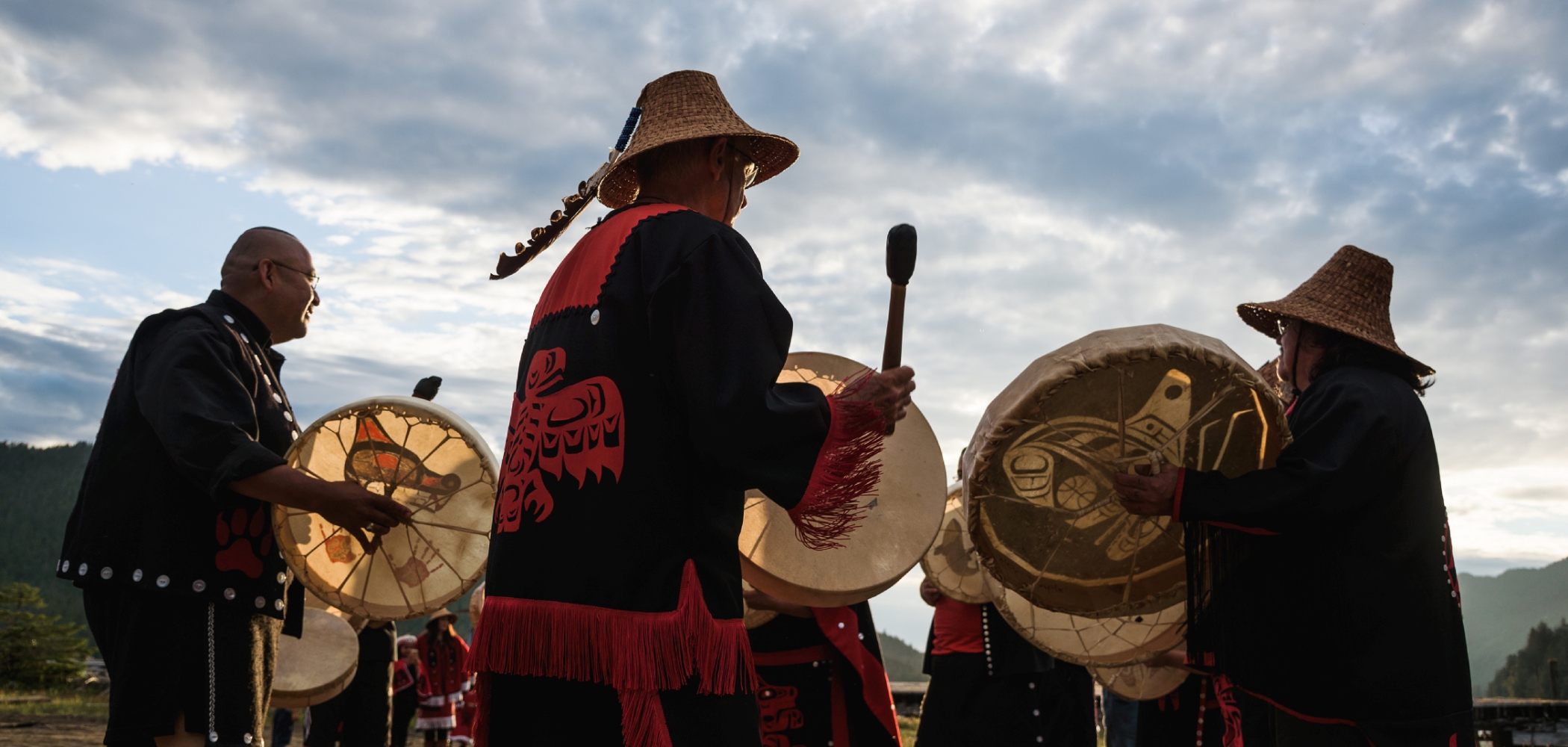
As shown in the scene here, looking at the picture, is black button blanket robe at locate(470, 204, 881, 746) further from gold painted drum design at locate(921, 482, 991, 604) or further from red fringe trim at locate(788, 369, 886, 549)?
gold painted drum design at locate(921, 482, 991, 604)

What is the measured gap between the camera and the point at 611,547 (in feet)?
6.37

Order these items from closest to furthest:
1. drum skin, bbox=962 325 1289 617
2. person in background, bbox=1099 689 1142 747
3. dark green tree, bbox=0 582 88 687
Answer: drum skin, bbox=962 325 1289 617 → person in background, bbox=1099 689 1142 747 → dark green tree, bbox=0 582 88 687

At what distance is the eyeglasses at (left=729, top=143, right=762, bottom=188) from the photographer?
2.54 m

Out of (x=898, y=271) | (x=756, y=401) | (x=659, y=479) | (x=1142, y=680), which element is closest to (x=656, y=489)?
(x=659, y=479)

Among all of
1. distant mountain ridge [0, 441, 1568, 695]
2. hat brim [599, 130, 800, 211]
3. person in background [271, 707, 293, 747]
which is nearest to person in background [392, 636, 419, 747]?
person in background [271, 707, 293, 747]

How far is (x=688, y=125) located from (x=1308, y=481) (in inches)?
77.8

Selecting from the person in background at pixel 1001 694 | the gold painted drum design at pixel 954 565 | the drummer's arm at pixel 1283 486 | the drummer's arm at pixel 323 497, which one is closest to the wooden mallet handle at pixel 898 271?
the drummer's arm at pixel 1283 486

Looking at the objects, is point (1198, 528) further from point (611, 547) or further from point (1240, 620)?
point (611, 547)

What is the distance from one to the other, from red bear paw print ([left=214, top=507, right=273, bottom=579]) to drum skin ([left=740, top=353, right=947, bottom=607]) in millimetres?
1465

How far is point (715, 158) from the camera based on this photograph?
8.09 feet

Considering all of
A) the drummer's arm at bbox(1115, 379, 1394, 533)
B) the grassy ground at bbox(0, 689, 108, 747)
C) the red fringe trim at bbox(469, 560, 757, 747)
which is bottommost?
the grassy ground at bbox(0, 689, 108, 747)

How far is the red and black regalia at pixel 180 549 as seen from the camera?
9.36 ft

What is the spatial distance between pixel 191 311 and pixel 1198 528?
128 inches

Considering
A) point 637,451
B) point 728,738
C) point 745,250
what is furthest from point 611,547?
point 745,250
